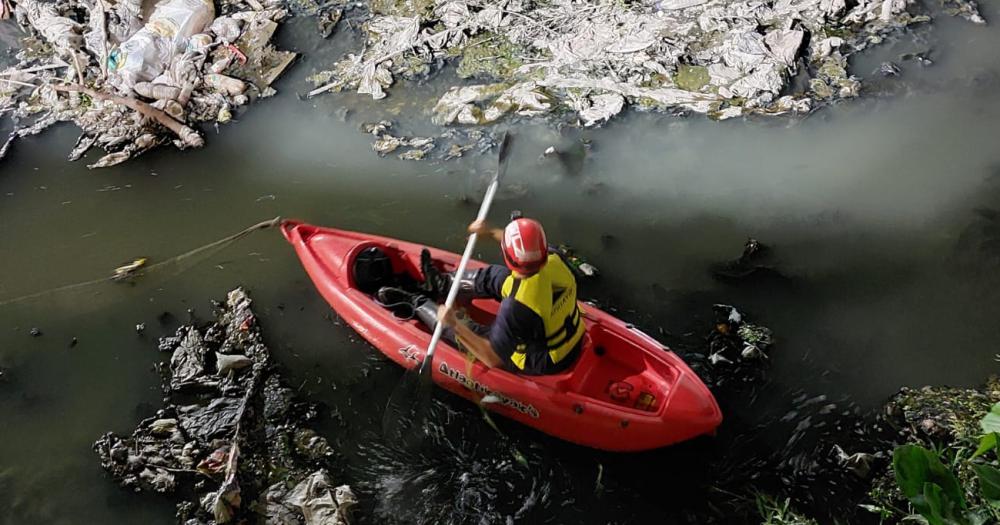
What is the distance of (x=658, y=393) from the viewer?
4.25 meters

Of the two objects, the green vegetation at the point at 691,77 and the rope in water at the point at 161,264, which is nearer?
the rope in water at the point at 161,264

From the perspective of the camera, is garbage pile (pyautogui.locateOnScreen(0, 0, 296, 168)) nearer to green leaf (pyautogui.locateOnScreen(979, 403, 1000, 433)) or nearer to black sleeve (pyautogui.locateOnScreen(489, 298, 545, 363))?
black sleeve (pyautogui.locateOnScreen(489, 298, 545, 363))

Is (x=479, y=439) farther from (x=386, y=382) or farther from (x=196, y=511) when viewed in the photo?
(x=196, y=511)

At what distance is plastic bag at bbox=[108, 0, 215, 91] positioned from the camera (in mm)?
7574

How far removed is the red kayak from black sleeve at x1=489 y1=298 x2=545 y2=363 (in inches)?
9.5

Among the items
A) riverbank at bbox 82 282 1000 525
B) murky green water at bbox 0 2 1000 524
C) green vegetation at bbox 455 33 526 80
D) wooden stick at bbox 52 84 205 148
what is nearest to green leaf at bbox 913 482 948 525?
riverbank at bbox 82 282 1000 525

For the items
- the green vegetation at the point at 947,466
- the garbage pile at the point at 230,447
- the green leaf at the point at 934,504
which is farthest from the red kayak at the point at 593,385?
the green leaf at the point at 934,504

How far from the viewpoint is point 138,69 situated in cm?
754

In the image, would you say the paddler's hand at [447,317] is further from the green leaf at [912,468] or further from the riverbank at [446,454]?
the green leaf at [912,468]

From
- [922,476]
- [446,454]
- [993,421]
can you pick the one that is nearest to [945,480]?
[922,476]

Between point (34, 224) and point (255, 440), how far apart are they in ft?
12.3

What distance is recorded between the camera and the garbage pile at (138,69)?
7352 mm

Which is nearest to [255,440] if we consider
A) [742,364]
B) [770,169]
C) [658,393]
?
[658,393]

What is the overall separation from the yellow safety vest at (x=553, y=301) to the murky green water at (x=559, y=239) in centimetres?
83
